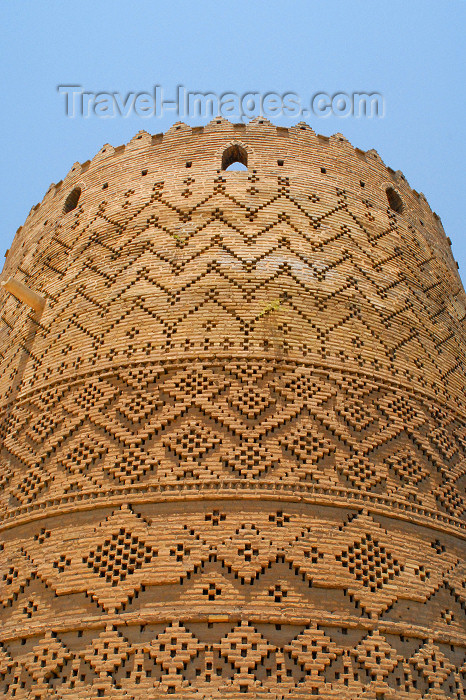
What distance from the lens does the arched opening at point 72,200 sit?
6953 millimetres

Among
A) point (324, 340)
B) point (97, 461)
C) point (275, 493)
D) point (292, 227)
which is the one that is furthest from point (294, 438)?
point (292, 227)

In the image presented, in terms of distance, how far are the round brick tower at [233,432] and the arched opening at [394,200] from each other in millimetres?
20

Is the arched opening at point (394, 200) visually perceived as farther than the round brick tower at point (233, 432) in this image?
Yes

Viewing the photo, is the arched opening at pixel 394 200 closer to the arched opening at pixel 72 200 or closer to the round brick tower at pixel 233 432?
the round brick tower at pixel 233 432

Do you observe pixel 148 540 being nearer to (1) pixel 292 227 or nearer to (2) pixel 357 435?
(2) pixel 357 435

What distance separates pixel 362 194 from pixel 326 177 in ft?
1.24

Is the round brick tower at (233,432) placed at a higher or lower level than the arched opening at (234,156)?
lower

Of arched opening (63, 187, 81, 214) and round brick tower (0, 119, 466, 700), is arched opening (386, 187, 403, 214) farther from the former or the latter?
arched opening (63, 187, 81, 214)

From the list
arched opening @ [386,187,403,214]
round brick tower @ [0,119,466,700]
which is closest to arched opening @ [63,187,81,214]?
round brick tower @ [0,119,466,700]

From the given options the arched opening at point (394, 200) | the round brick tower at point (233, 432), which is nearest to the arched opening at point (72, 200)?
the round brick tower at point (233, 432)

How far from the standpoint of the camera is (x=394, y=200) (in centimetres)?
694

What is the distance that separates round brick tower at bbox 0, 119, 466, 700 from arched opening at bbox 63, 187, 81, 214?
21 millimetres

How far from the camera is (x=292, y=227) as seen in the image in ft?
19.3

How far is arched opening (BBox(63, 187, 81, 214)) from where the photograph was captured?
6.95 meters
